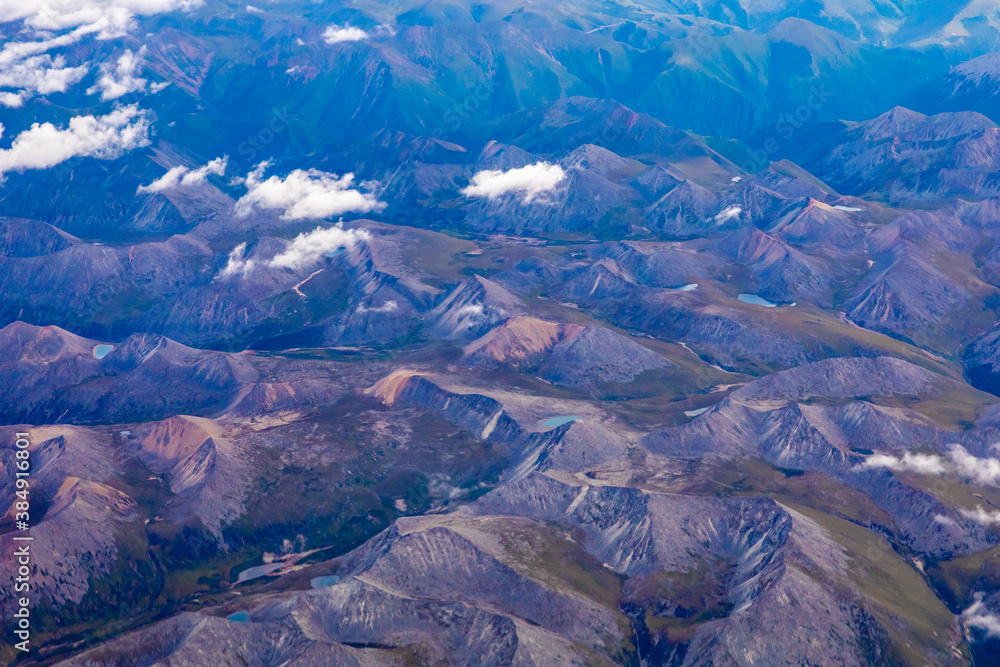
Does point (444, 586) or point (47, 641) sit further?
point (47, 641)

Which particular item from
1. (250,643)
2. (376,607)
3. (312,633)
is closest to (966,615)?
(376,607)

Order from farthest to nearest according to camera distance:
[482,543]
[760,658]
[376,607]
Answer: [482,543], [376,607], [760,658]

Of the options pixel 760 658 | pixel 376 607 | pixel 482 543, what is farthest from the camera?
pixel 482 543

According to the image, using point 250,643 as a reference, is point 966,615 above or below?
below

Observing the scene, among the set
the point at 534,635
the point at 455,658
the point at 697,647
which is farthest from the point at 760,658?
the point at 455,658

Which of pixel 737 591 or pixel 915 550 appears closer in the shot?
pixel 737 591

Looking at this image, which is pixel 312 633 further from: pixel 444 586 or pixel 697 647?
pixel 697 647

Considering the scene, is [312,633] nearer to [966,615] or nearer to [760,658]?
[760,658]

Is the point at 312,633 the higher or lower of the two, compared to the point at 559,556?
higher

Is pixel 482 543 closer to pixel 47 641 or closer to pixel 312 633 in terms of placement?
pixel 312 633
